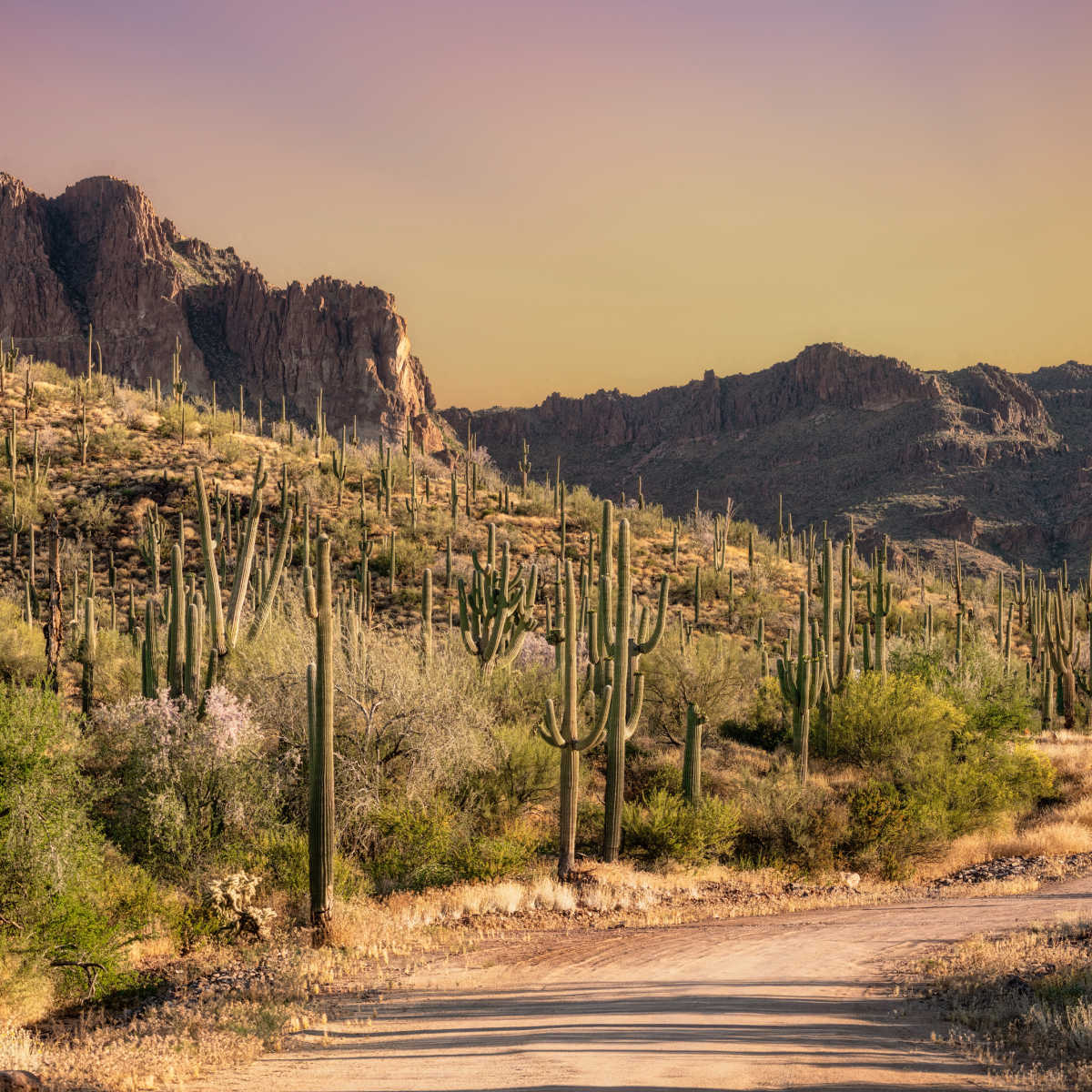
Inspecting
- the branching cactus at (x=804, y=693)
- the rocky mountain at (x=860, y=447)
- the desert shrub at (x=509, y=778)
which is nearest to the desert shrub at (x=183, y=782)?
the desert shrub at (x=509, y=778)

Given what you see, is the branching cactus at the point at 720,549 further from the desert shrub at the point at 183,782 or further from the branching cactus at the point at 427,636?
the desert shrub at the point at 183,782

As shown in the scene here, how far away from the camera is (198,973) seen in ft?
36.8

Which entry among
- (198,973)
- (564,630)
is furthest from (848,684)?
(198,973)

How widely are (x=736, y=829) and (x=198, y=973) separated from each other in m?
9.65

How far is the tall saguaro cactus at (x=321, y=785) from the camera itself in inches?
462

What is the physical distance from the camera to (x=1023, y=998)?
884 cm

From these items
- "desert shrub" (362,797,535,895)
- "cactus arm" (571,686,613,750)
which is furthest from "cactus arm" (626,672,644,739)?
"desert shrub" (362,797,535,895)

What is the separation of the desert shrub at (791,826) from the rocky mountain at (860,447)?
6197 centimetres

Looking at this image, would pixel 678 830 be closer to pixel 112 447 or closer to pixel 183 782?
pixel 183 782

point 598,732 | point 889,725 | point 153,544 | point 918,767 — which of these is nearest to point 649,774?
point 889,725

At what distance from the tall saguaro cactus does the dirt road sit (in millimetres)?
1735

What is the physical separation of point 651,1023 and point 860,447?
96772 mm

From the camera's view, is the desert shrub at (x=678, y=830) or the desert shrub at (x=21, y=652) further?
the desert shrub at (x=21, y=652)

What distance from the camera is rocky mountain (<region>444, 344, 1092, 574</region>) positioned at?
8294cm
